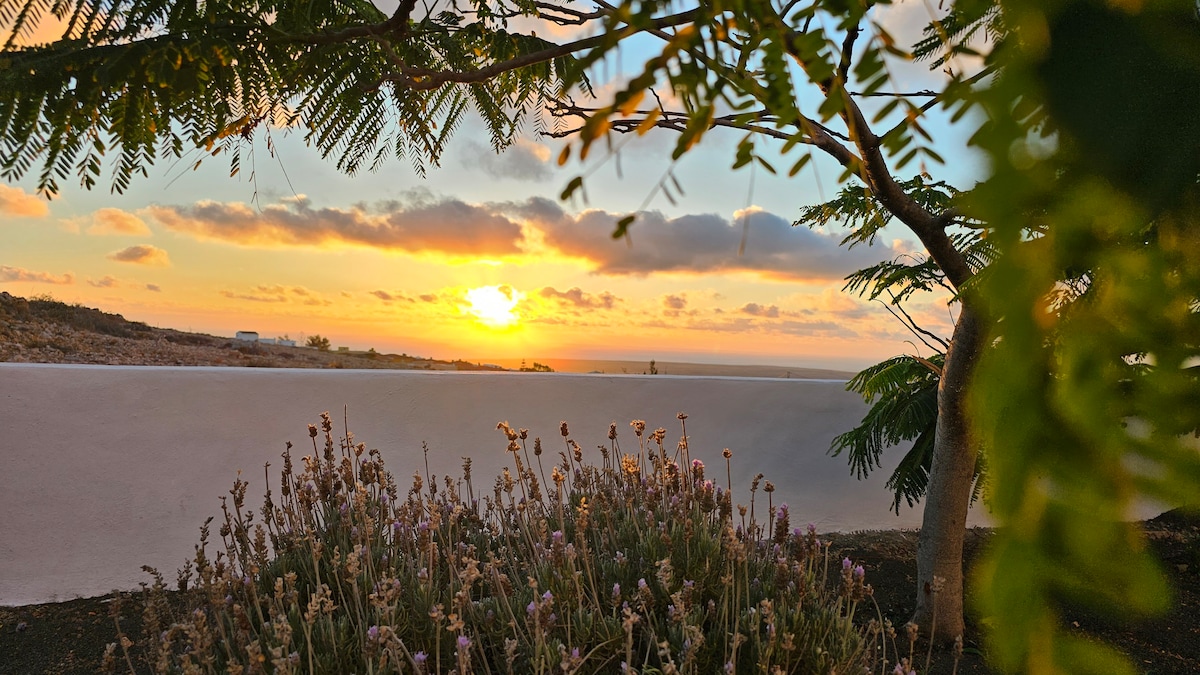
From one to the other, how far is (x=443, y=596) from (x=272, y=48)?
57.9 inches

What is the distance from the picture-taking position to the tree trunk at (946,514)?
2777 mm

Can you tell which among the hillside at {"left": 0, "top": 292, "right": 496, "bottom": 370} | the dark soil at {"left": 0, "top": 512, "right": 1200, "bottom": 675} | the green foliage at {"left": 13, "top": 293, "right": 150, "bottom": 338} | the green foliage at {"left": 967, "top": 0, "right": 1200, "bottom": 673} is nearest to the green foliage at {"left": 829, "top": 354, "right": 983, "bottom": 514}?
the dark soil at {"left": 0, "top": 512, "right": 1200, "bottom": 675}

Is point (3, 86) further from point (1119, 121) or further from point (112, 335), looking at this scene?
point (112, 335)

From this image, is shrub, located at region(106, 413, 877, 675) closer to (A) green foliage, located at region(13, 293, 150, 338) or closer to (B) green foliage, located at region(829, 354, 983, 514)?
(B) green foliage, located at region(829, 354, 983, 514)

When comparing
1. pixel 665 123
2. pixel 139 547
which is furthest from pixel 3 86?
pixel 139 547

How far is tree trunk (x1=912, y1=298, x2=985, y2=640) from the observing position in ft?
9.11

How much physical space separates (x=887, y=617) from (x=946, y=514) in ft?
1.72

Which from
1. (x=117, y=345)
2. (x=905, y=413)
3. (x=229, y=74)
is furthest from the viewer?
(x=117, y=345)

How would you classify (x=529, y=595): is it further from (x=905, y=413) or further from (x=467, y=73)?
(x=905, y=413)

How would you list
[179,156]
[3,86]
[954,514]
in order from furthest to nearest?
[954,514] < [179,156] < [3,86]

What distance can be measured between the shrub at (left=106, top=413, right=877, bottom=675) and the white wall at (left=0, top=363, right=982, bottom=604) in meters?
1.31

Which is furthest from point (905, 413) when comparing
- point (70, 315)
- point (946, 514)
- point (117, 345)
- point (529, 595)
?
point (70, 315)

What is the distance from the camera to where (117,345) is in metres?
11.1

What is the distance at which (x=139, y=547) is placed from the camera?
3.77m
